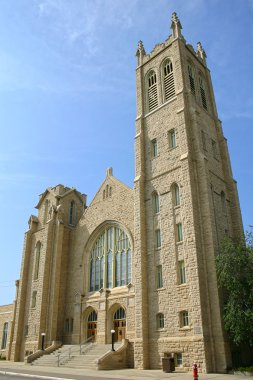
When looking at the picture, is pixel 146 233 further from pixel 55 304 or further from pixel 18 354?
pixel 18 354

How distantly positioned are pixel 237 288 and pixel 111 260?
42.8 feet

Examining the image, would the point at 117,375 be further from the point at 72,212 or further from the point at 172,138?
the point at 72,212

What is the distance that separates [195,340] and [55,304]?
51.5 ft

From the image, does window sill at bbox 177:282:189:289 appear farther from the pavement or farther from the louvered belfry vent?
the louvered belfry vent

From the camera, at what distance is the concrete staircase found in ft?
77.3

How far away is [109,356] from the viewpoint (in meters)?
22.7

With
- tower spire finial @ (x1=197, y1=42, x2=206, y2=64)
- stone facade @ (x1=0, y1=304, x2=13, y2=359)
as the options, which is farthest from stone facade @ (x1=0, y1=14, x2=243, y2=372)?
stone facade @ (x1=0, y1=304, x2=13, y2=359)

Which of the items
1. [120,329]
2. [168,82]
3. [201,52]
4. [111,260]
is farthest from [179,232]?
[201,52]

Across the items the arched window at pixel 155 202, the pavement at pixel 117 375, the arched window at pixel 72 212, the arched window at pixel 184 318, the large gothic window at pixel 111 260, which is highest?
the arched window at pixel 72 212

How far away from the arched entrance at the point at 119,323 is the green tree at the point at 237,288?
9309 millimetres

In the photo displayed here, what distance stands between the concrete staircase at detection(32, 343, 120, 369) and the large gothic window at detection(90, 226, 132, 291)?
4999mm

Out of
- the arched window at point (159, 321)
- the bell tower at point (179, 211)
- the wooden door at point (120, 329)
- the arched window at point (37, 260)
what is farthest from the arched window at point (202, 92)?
the arched window at point (37, 260)

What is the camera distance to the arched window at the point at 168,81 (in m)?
29.8

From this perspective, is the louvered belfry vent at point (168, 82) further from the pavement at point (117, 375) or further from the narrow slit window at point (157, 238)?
the pavement at point (117, 375)
